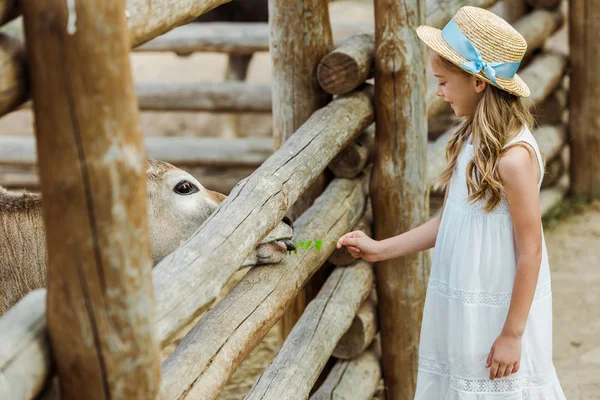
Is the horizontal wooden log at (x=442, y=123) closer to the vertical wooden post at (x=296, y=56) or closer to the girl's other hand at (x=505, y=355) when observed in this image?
the vertical wooden post at (x=296, y=56)

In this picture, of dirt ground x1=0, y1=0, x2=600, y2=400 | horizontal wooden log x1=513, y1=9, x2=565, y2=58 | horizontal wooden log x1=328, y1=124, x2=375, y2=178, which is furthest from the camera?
horizontal wooden log x1=513, y1=9, x2=565, y2=58

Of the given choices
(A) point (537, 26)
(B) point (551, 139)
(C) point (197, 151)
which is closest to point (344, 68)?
(A) point (537, 26)

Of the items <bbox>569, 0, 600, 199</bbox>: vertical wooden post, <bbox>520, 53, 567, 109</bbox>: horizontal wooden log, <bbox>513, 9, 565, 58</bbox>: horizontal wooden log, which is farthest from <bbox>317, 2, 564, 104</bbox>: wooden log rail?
<bbox>569, 0, 600, 199</bbox>: vertical wooden post

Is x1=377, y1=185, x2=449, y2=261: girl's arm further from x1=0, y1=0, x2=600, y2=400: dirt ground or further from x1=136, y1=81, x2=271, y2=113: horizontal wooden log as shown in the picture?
x1=136, y1=81, x2=271, y2=113: horizontal wooden log

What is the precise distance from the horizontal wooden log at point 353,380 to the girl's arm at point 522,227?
1112 millimetres

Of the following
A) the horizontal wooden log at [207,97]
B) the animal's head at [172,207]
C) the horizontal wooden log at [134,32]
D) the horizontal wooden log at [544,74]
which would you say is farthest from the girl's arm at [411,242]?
the horizontal wooden log at [207,97]

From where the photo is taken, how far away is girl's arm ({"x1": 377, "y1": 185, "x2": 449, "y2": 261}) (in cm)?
276

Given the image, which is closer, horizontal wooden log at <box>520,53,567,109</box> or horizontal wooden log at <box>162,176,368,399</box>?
horizontal wooden log at <box>162,176,368,399</box>

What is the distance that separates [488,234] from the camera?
2459 millimetres

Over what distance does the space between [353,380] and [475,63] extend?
5.23ft

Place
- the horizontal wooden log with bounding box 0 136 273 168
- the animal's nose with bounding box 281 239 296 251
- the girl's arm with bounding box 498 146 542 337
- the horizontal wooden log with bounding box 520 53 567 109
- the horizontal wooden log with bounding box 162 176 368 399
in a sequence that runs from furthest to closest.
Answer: the horizontal wooden log with bounding box 0 136 273 168, the horizontal wooden log with bounding box 520 53 567 109, the animal's nose with bounding box 281 239 296 251, the girl's arm with bounding box 498 146 542 337, the horizontal wooden log with bounding box 162 176 368 399

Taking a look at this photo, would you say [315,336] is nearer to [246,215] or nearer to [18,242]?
[246,215]

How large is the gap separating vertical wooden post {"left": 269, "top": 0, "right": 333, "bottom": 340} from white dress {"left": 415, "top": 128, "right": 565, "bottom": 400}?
0.99 m

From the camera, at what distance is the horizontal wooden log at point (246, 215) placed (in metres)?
1.91
